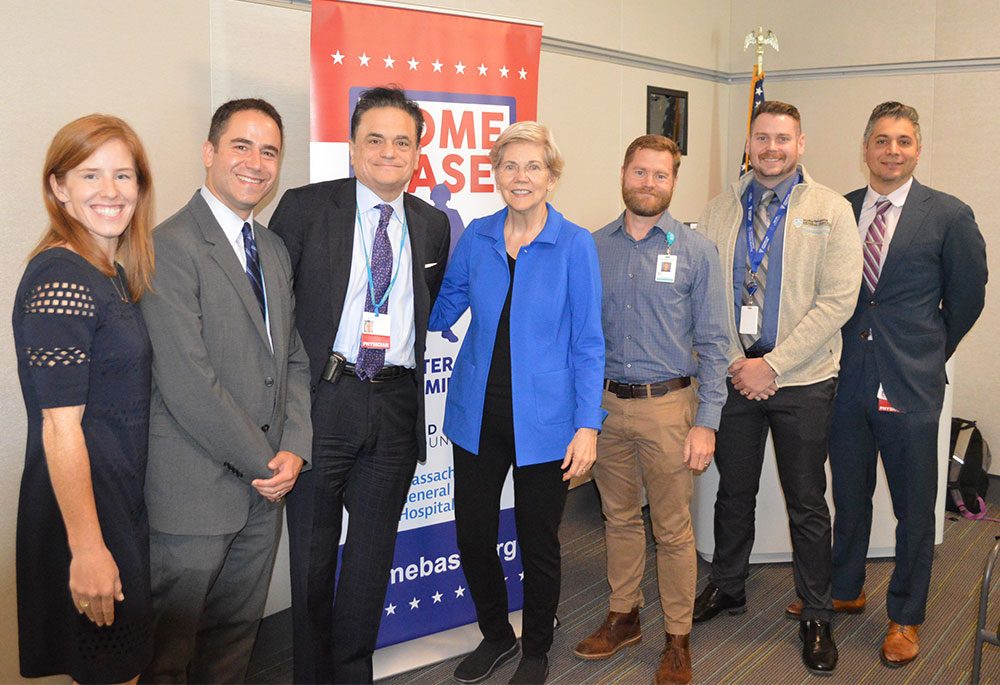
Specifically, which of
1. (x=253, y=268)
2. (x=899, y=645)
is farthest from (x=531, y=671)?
(x=253, y=268)

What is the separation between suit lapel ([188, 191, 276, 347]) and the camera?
191cm

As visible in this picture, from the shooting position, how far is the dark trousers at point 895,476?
9.23ft

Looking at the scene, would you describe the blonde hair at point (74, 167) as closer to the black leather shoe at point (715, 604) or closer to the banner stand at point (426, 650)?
the banner stand at point (426, 650)

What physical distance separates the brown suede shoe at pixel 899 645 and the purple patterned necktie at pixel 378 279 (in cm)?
221

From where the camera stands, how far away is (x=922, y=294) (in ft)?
9.11

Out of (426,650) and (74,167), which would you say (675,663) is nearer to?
(426,650)

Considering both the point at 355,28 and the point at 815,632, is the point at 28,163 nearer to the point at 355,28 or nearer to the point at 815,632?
the point at 355,28

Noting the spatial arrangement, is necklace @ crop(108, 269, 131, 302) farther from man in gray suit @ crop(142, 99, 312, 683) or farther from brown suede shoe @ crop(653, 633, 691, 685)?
brown suede shoe @ crop(653, 633, 691, 685)

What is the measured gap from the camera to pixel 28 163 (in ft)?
7.46

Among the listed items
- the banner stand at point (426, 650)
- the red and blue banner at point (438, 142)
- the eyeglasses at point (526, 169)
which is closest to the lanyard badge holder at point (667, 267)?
the eyeglasses at point (526, 169)

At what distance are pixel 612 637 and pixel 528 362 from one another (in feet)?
4.05

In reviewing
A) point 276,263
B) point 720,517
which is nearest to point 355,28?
point 276,263

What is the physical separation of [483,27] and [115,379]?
1931 mm

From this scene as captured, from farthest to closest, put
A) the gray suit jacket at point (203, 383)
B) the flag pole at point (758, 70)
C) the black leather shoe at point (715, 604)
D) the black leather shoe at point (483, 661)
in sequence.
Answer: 1. the flag pole at point (758, 70)
2. the black leather shoe at point (715, 604)
3. the black leather shoe at point (483, 661)
4. the gray suit jacket at point (203, 383)
